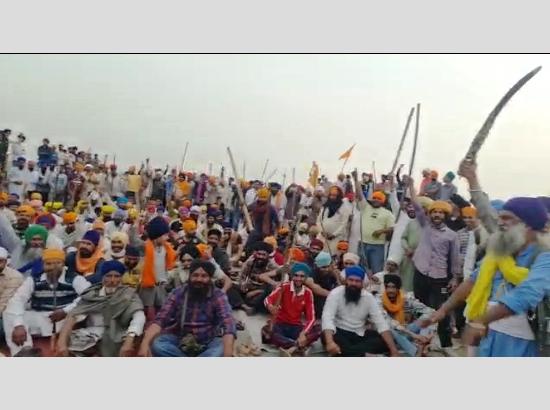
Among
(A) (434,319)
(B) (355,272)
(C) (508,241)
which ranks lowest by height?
(A) (434,319)

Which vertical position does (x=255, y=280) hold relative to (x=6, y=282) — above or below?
above

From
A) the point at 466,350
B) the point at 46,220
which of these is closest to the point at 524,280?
the point at 466,350

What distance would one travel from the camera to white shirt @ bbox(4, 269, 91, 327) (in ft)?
17.6

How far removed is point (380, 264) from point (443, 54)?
1.79m

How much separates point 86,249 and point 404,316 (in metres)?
2.61

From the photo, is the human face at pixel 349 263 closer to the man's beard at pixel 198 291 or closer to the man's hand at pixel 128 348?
the man's beard at pixel 198 291

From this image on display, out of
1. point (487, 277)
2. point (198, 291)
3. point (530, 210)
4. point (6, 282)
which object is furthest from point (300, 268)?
point (6, 282)

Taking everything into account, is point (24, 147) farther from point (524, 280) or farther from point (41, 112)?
point (524, 280)

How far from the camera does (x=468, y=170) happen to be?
223 inches

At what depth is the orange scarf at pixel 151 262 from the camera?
5.56 metres

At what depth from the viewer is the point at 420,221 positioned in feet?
19.1

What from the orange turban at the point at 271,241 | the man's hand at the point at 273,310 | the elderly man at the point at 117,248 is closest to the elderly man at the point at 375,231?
the orange turban at the point at 271,241

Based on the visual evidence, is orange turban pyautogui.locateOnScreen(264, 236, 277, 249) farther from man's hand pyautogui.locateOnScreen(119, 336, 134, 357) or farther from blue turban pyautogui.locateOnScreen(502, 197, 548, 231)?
blue turban pyautogui.locateOnScreen(502, 197, 548, 231)

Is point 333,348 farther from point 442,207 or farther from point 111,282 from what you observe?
point 111,282
